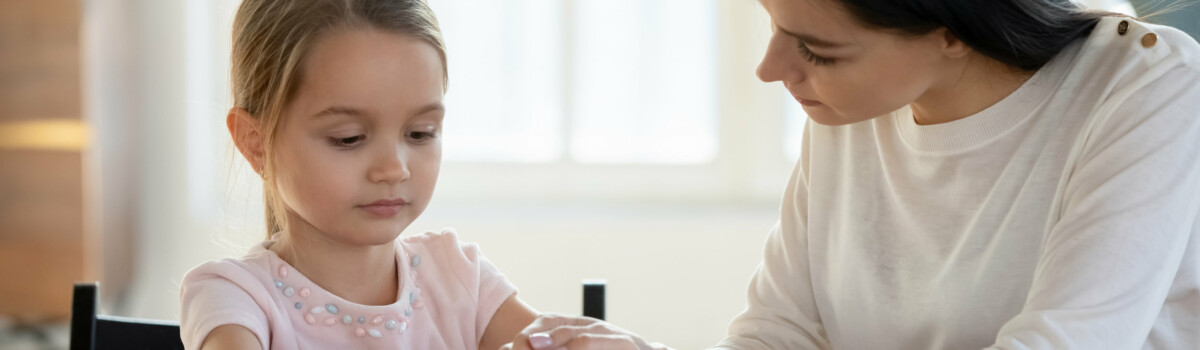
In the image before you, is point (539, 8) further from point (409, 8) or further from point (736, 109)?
point (409, 8)

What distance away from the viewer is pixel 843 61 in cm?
121

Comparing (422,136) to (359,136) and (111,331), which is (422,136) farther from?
(111,331)

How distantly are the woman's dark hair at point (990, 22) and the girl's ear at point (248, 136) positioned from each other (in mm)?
638

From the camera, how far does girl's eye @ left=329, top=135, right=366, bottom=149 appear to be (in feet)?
3.82

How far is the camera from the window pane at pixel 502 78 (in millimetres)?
3533

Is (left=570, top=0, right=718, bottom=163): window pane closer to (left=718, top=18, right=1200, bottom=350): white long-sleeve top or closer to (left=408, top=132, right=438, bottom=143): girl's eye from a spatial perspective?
(left=718, top=18, right=1200, bottom=350): white long-sleeve top

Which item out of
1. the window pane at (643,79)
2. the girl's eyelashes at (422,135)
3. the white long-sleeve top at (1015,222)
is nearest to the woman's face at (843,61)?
the white long-sleeve top at (1015,222)

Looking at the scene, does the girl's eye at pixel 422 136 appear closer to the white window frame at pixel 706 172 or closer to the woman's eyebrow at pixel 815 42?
the woman's eyebrow at pixel 815 42

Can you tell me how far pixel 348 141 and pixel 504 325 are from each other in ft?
1.00

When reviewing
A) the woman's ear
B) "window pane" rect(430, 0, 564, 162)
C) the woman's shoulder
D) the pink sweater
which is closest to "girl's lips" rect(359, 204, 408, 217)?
the pink sweater

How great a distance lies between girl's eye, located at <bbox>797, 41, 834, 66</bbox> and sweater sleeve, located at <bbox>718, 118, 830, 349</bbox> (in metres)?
0.28

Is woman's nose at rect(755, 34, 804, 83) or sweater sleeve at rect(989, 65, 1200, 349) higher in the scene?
woman's nose at rect(755, 34, 804, 83)

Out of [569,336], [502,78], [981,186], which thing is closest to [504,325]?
[569,336]

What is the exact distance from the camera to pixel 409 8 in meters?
1.25
